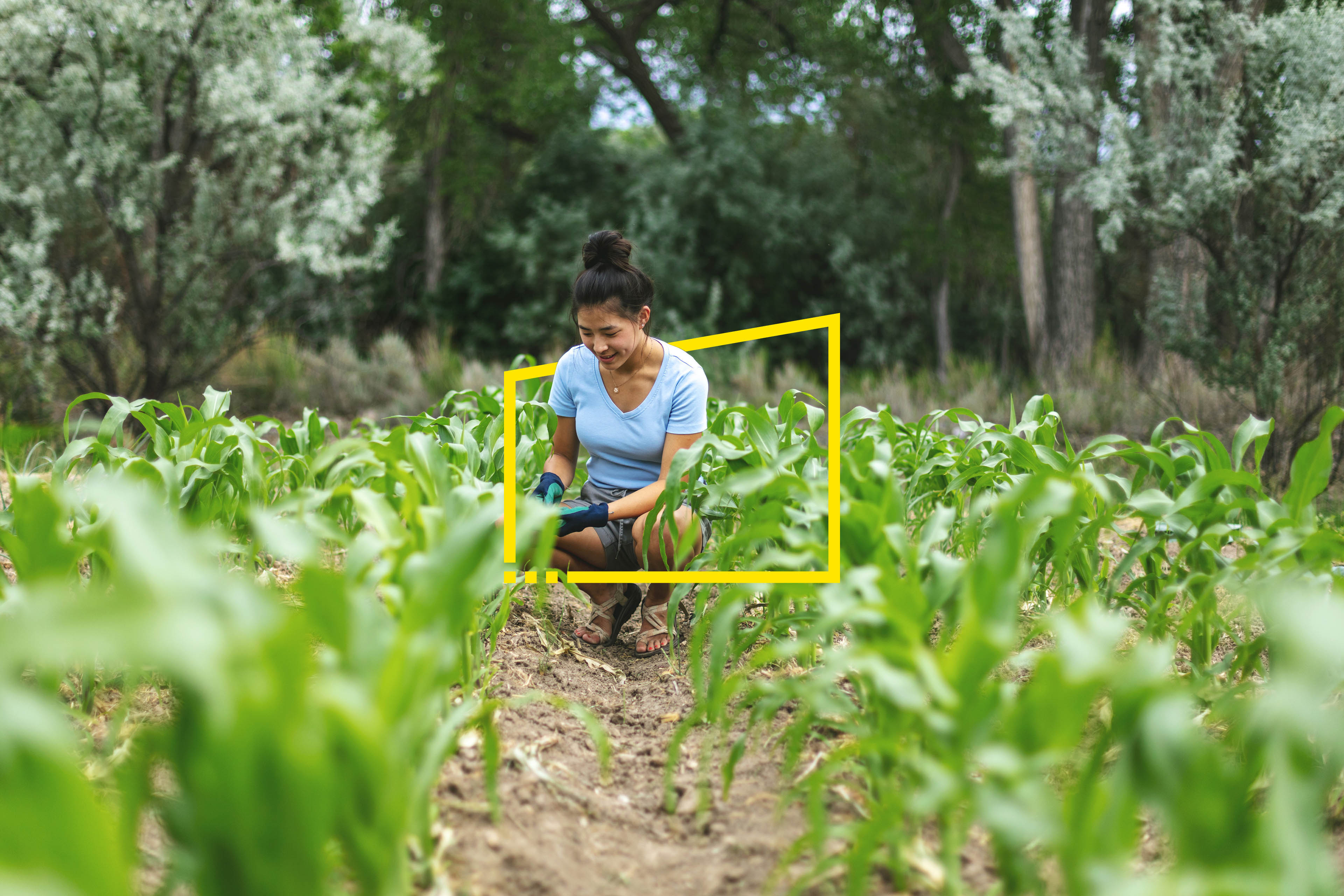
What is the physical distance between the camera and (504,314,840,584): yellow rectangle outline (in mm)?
1388

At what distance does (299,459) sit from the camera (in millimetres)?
2455

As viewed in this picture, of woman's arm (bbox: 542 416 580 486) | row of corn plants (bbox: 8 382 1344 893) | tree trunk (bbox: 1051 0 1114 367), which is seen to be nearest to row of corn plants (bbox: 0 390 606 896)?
row of corn plants (bbox: 8 382 1344 893)

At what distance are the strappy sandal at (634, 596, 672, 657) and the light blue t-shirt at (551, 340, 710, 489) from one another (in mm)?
368

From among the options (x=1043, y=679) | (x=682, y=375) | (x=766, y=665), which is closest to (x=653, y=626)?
(x=766, y=665)

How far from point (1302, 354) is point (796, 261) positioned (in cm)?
689

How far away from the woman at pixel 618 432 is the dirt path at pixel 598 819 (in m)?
0.50

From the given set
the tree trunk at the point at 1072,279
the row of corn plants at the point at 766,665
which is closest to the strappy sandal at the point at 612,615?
the row of corn plants at the point at 766,665

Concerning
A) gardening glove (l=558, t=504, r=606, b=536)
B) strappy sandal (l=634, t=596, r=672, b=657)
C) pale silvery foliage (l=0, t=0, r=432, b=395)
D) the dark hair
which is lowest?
strappy sandal (l=634, t=596, r=672, b=657)

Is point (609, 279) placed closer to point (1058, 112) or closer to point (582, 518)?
point (582, 518)

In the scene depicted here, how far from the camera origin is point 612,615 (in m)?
2.64

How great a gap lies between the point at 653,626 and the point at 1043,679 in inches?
64.5

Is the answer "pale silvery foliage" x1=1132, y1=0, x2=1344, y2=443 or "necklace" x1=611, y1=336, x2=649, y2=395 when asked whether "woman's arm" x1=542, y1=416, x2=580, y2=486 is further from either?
"pale silvery foliage" x1=1132, y1=0, x2=1344, y2=443

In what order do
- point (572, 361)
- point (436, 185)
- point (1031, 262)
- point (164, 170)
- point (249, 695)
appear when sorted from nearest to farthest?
point (249, 695), point (572, 361), point (164, 170), point (1031, 262), point (436, 185)

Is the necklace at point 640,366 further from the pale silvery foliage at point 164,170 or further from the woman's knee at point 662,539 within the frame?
the pale silvery foliage at point 164,170
